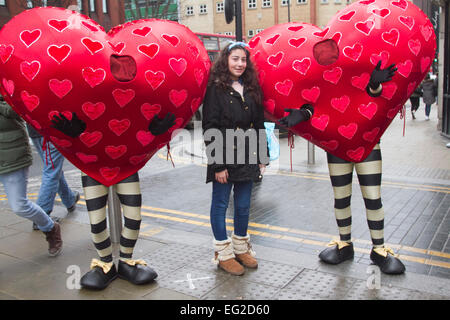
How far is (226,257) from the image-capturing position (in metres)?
3.60

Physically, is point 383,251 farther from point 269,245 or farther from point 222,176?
point 222,176

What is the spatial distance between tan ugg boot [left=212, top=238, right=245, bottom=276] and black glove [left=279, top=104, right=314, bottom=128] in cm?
112

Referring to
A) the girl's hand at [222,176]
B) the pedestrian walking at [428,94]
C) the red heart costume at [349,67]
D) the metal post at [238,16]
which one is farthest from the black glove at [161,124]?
the pedestrian walking at [428,94]

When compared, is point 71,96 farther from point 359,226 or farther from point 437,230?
point 437,230

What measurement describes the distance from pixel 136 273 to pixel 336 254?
1.66 meters

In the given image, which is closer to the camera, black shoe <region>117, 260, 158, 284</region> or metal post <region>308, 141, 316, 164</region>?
black shoe <region>117, 260, 158, 284</region>

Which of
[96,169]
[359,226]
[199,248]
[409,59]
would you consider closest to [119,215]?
[199,248]

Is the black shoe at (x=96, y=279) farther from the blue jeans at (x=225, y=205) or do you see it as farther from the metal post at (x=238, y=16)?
the metal post at (x=238, y=16)

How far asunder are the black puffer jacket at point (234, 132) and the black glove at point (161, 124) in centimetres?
35

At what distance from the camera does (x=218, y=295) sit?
10.5ft

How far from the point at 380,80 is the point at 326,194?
3.15 metres

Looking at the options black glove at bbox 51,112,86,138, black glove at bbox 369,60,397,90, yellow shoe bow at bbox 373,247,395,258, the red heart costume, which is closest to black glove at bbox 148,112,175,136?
black glove at bbox 51,112,86,138

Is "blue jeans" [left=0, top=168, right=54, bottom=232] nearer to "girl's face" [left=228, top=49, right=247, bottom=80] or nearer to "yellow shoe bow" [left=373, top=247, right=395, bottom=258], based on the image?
"girl's face" [left=228, top=49, right=247, bottom=80]

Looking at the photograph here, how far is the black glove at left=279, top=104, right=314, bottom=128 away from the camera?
125 inches
